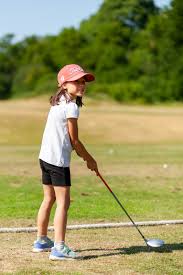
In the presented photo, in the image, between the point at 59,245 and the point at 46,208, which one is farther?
the point at 46,208

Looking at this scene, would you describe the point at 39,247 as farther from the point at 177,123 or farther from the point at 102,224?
the point at 177,123

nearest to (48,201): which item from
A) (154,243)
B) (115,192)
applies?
(154,243)

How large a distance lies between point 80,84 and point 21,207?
333 cm

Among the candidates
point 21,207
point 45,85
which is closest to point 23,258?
point 21,207

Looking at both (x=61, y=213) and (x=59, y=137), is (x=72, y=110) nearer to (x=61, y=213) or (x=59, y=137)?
(x=59, y=137)

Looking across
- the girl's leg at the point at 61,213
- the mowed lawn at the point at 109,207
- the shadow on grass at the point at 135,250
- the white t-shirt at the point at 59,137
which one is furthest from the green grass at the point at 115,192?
the white t-shirt at the point at 59,137

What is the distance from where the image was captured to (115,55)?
7269 cm

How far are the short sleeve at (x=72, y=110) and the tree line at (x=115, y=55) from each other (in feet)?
165

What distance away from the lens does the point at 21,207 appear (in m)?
9.33

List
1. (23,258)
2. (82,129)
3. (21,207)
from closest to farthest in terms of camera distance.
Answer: (23,258) < (21,207) < (82,129)

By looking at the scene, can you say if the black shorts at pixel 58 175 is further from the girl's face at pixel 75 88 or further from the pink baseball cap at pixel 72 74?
the pink baseball cap at pixel 72 74

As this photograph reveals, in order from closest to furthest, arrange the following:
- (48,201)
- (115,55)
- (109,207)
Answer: (48,201) → (109,207) → (115,55)

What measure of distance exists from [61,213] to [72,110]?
0.93 m

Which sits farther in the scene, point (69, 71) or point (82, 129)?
point (82, 129)
